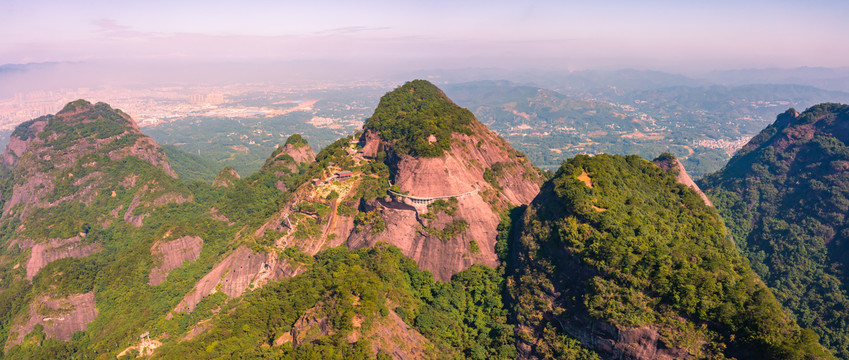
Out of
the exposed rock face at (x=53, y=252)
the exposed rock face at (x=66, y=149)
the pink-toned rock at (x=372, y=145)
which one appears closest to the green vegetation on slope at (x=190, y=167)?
the exposed rock face at (x=66, y=149)

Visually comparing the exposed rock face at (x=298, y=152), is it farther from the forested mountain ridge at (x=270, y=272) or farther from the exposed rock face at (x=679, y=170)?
the exposed rock face at (x=679, y=170)

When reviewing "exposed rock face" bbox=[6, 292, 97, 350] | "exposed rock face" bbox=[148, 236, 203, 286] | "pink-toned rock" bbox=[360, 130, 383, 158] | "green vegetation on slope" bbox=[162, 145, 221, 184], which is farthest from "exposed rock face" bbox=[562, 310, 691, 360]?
"green vegetation on slope" bbox=[162, 145, 221, 184]

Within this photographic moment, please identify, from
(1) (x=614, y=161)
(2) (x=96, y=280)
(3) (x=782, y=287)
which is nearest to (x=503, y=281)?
(1) (x=614, y=161)

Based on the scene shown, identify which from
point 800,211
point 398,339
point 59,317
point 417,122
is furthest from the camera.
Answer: point 800,211

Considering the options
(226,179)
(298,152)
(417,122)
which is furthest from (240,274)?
(226,179)

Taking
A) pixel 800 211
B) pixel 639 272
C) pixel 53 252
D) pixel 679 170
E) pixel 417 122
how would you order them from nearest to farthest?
pixel 639 272
pixel 417 122
pixel 679 170
pixel 53 252
pixel 800 211

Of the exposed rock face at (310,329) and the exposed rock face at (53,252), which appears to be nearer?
the exposed rock face at (310,329)

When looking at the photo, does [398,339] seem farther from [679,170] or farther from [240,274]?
[679,170]
